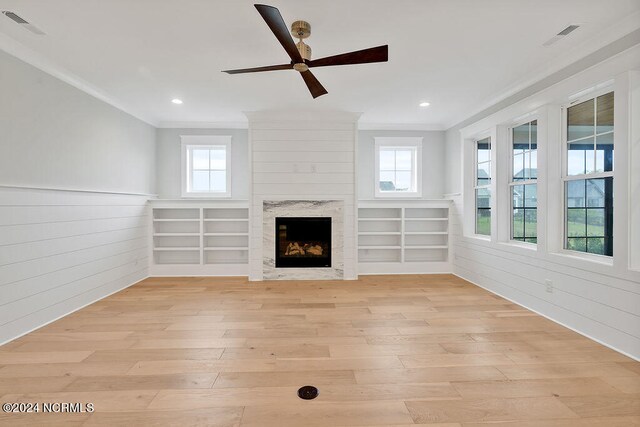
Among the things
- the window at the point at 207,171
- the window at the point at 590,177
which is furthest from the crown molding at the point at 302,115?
the window at the point at 590,177

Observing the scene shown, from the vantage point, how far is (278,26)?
5.95 ft

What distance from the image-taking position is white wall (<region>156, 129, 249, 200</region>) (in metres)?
5.05

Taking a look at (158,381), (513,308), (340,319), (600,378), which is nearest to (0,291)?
(158,381)

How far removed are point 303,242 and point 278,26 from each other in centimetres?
336

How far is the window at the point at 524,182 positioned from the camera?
3.42 m

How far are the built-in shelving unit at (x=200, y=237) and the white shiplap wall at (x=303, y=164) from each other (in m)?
0.42

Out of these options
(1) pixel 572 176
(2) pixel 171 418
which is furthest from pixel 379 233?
(2) pixel 171 418

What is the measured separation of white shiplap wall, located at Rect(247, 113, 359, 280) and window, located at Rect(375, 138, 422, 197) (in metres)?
0.85

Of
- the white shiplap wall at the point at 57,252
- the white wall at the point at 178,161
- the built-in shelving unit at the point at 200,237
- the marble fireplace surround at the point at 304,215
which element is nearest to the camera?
the white shiplap wall at the point at 57,252

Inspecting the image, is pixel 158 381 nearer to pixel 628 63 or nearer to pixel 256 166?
pixel 256 166

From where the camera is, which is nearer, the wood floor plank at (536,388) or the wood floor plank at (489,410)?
the wood floor plank at (489,410)

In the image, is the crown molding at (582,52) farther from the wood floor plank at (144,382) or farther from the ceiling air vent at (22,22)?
the ceiling air vent at (22,22)

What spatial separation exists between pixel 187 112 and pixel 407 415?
4666 millimetres

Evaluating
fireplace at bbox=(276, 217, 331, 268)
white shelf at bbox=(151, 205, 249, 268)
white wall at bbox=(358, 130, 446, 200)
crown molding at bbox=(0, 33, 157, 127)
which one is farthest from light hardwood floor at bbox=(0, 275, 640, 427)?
crown molding at bbox=(0, 33, 157, 127)
